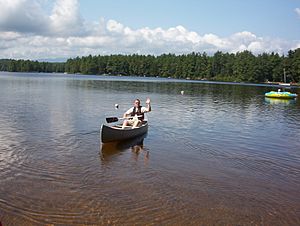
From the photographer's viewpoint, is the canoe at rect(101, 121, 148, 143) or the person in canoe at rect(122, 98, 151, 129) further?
the person in canoe at rect(122, 98, 151, 129)

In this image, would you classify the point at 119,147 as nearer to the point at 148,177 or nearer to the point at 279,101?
the point at 148,177

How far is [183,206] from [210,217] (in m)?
0.87

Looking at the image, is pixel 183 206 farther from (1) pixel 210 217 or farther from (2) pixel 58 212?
(2) pixel 58 212

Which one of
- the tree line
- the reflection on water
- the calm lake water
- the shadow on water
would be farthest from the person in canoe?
the tree line

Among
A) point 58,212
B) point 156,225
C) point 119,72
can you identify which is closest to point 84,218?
point 58,212

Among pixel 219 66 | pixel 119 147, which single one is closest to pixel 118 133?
pixel 119 147

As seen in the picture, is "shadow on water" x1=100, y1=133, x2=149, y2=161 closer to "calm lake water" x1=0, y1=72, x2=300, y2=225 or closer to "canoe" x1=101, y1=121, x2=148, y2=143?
"calm lake water" x1=0, y1=72, x2=300, y2=225

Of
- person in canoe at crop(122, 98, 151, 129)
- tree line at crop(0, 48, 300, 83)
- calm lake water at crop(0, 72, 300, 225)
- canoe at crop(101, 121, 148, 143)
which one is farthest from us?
tree line at crop(0, 48, 300, 83)

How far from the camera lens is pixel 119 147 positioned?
15625 mm

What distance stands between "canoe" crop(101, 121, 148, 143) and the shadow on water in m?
0.21

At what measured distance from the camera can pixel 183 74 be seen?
175875mm

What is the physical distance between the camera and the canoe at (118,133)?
1530cm

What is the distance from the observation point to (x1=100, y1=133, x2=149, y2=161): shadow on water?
1410 cm

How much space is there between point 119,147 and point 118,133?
2.43ft
